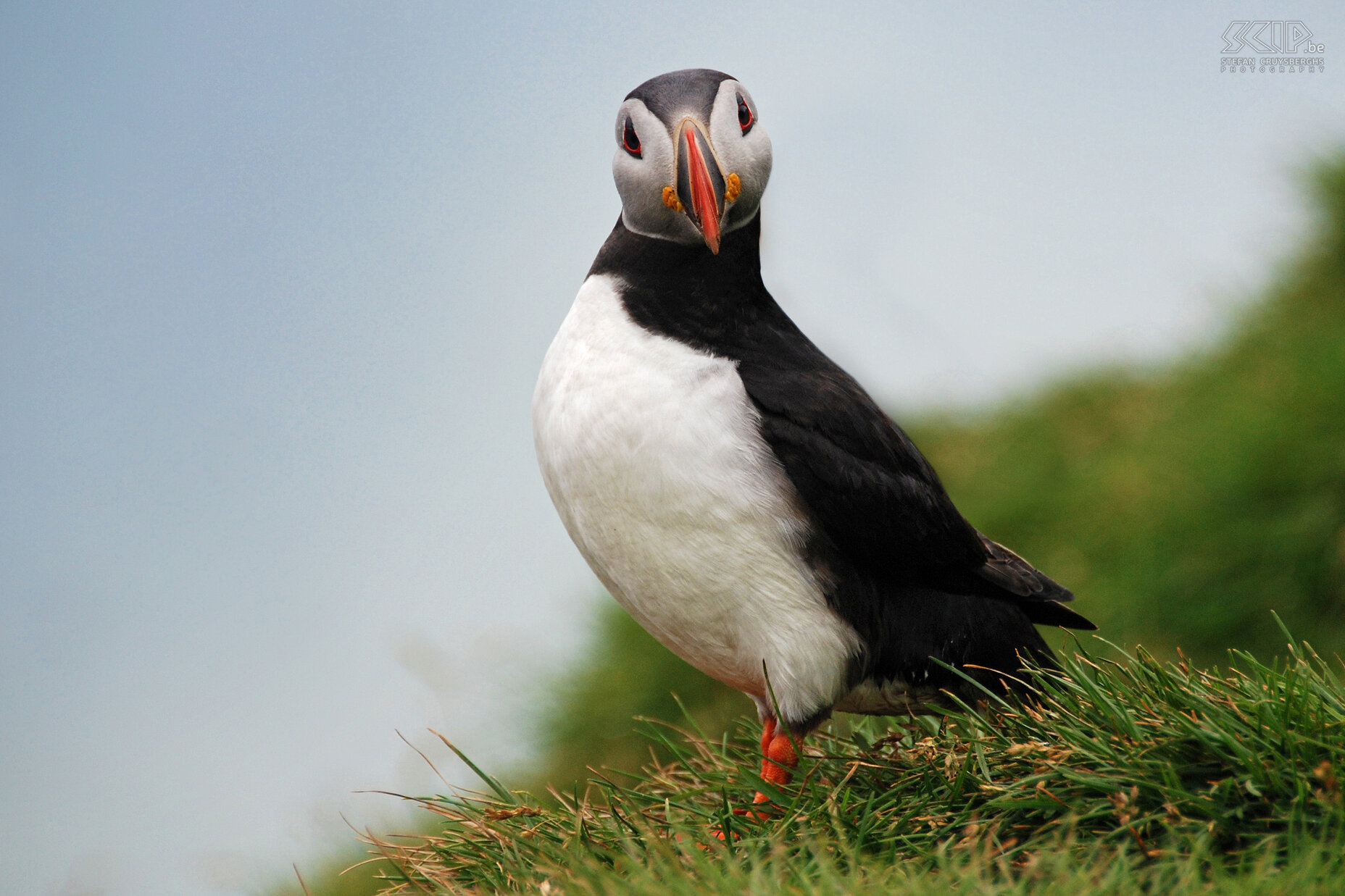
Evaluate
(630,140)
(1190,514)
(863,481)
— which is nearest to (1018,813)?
(863,481)

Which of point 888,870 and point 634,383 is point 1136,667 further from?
point 634,383

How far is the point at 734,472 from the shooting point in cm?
303

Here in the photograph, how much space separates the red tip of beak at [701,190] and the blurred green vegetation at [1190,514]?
199 centimetres

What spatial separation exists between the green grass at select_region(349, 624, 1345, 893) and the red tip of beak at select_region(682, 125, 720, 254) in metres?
1.43

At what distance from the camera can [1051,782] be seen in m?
2.77

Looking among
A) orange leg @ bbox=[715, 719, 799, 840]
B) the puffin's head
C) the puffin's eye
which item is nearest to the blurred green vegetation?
orange leg @ bbox=[715, 719, 799, 840]

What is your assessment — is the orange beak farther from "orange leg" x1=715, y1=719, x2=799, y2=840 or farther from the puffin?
"orange leg" x1=715, y1=719, x2=799, y2=840

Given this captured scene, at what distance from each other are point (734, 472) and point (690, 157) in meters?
0.81

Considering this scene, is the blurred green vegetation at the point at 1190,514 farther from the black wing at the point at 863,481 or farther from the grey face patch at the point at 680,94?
the grey face patch at the point at 680,94

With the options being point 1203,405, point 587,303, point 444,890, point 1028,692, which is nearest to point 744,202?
point 587,303

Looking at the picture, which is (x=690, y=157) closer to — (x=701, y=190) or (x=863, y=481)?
(x=701, y=190)

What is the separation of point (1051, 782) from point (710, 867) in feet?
2.95

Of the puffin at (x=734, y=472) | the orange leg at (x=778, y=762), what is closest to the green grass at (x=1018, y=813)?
the orange leg at (x=778, y=762)

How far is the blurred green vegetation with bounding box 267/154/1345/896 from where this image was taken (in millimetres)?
5871
